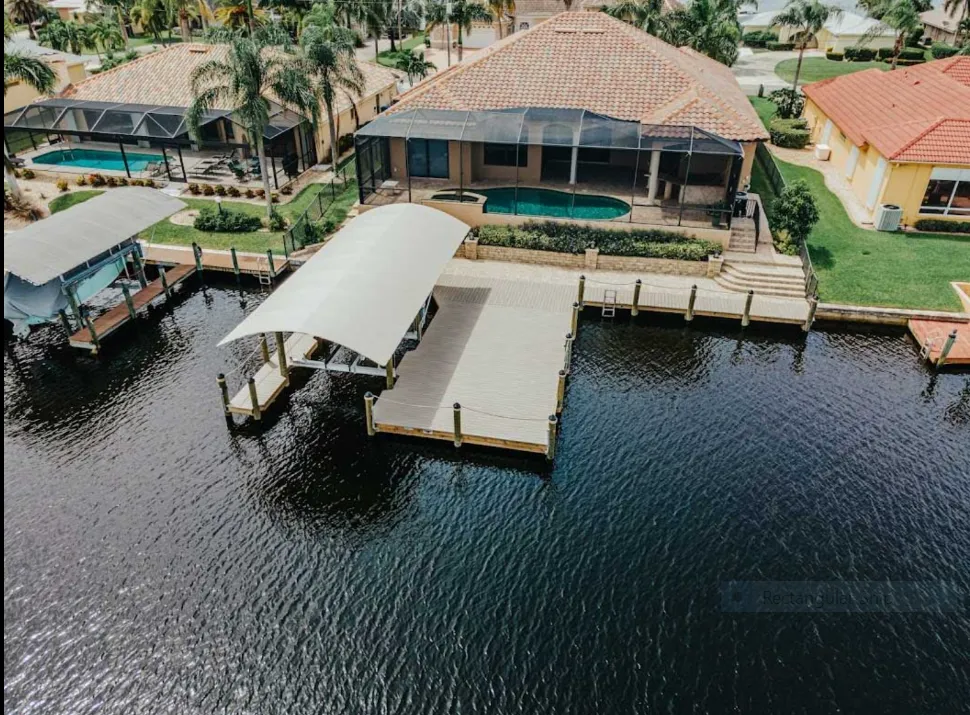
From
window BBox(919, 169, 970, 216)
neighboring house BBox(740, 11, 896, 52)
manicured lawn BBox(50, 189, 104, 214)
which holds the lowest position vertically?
manicured lawn BBox(50, 189, 104, 214)

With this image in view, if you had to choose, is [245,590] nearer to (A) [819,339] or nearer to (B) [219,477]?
(B) [219,477]

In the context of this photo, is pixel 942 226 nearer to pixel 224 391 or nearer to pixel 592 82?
pixel 592 82

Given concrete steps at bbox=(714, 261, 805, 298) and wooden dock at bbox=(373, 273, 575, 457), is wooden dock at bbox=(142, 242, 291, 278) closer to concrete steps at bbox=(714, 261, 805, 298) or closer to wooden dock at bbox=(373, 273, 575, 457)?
wooden dock at bbox=(373, 273, 575, 457)

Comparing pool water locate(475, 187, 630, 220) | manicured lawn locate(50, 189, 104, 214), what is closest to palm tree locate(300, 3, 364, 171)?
pool water locate(475, 187, 630, 220)

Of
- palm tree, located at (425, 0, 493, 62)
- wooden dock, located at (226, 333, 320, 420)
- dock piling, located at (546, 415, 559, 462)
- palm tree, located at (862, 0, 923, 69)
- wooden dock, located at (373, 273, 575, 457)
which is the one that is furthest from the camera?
palm tree, located at (425, 0, 493, 62)

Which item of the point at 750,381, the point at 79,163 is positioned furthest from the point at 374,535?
the point at 79,163

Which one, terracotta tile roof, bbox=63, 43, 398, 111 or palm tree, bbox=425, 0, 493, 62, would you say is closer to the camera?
terracotta tile roof, bbox=63, 43, 398, 111

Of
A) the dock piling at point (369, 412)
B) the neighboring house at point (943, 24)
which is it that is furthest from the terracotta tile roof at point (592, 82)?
the neighboring house at point (943, 24)
